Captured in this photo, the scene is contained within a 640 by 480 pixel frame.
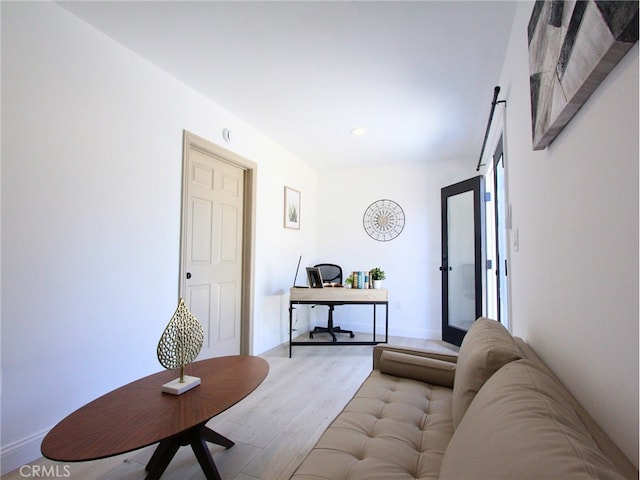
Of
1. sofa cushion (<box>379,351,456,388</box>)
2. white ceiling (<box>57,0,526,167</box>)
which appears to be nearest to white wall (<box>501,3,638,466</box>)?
sofa cushion (<box>379,351,456,388</box>)

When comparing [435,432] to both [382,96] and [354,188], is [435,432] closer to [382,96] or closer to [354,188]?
[382,96]

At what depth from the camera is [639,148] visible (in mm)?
605

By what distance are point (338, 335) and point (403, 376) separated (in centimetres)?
284

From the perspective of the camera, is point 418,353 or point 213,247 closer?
point 418,353

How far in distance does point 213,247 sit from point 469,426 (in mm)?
2702

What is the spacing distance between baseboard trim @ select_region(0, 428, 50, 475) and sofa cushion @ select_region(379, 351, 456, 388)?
1.94m

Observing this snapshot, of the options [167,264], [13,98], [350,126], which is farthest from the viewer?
[350,126]

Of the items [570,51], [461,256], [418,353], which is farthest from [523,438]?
[461,256]

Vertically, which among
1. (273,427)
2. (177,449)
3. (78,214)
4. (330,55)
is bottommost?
(273,427)

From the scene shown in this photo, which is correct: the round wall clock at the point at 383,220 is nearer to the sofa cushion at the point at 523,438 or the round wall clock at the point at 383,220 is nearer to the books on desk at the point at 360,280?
the books on desk at the point at 360,280

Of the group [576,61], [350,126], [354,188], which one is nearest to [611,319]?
[576,61]

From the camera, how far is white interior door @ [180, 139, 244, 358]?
9.23ft

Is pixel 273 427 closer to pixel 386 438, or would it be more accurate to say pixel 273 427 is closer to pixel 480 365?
pixel 386 438

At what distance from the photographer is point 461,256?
13.0 ft
